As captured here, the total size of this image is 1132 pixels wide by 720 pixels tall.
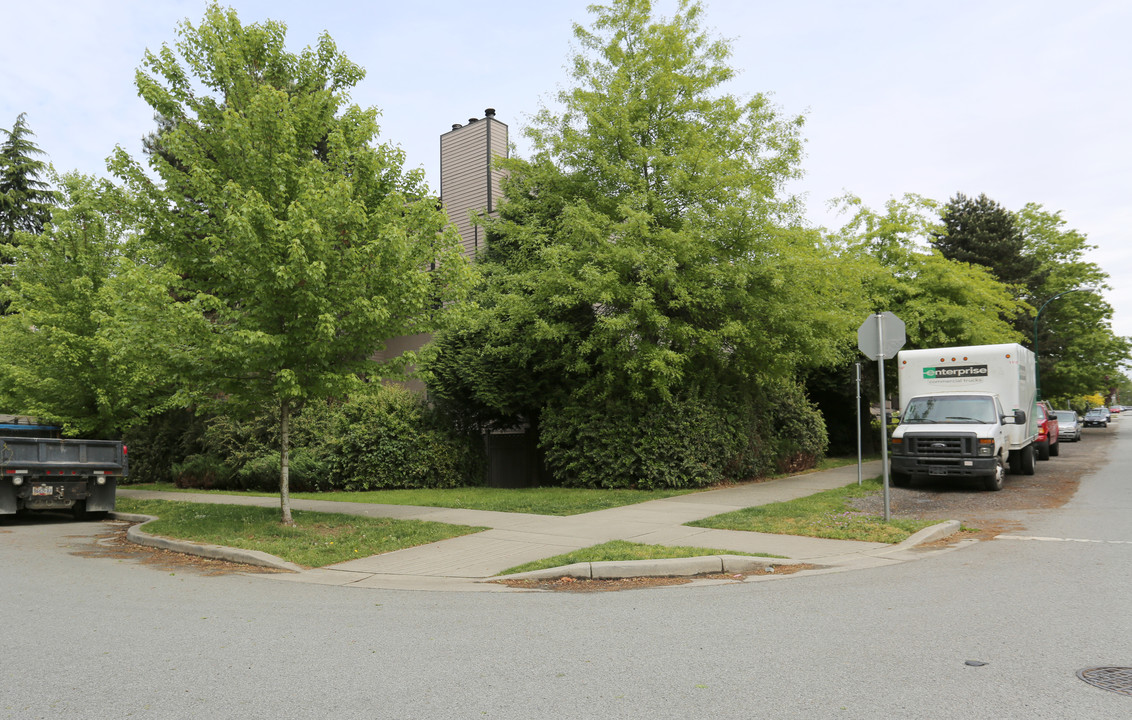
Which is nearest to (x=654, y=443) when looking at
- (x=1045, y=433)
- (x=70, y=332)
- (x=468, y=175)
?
(x=468, y=175)

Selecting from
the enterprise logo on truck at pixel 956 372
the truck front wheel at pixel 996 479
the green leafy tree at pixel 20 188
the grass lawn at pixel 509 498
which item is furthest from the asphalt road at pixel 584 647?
the green leafy tree at pixel 20 188

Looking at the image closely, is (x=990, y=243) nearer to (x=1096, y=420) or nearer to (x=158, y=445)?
(x=1096, y=420)

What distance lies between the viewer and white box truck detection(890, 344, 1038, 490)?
15.5m

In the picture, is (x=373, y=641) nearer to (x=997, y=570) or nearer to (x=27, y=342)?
(x=997, y=570)

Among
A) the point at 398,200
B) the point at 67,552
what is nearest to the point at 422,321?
the point at 398,200

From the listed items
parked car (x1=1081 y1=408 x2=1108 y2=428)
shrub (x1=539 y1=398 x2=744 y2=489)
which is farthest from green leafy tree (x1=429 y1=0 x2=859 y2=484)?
parked car (x1=1081 y1=408 x2=1108 y2=428)

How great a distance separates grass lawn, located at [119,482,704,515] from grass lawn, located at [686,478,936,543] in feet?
8.45

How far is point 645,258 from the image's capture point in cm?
1502

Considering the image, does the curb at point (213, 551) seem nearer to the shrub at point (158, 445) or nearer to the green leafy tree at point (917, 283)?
the shrub at point (158, 445)

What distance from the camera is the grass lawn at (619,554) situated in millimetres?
8172

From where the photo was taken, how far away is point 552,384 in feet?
60.5

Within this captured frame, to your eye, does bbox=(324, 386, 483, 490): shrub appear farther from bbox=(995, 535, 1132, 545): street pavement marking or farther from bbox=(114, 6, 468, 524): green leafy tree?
bbox=(995, 535, 1132, 545): street pavement marking

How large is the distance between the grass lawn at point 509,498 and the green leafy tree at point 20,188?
25.7 m

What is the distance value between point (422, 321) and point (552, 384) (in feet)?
23.3
